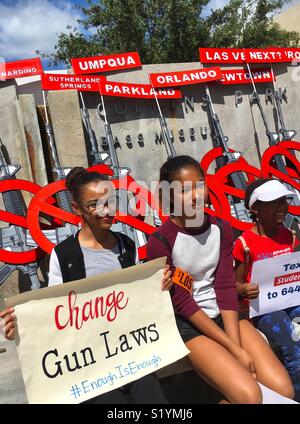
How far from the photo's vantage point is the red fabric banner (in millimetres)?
6406

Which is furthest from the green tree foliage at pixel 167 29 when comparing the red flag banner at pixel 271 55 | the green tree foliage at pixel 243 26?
the red flag banner at pixel 271 55

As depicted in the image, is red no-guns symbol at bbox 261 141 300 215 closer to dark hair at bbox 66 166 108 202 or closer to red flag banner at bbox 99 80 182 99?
red flag banner at bbox 99 80 182 99

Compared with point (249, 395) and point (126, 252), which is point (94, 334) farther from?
point (249, 395)

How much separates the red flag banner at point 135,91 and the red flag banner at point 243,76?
2.69 feet

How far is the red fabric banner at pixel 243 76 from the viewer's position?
21.0 ft

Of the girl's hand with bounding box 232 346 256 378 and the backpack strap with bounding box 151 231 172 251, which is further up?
the backpack strap with bounding box 151 231 172 251

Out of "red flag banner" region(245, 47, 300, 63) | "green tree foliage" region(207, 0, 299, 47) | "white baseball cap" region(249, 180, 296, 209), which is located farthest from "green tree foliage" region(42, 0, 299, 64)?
"white baseball cap" region(249, 180, 296, 209)

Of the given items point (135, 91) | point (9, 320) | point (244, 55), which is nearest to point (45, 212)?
point (135, 91)

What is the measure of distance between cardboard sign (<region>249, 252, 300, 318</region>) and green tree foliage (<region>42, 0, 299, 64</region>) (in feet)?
40.9

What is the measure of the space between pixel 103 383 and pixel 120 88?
421cm

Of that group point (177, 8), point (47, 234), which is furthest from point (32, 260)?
point (177, 8)

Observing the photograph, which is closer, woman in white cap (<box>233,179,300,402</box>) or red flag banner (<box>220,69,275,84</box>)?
woman in white cap (<box>233,179,300,402</box>)

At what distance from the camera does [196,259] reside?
2.41m

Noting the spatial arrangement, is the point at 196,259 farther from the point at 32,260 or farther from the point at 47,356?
the point at 32,260
